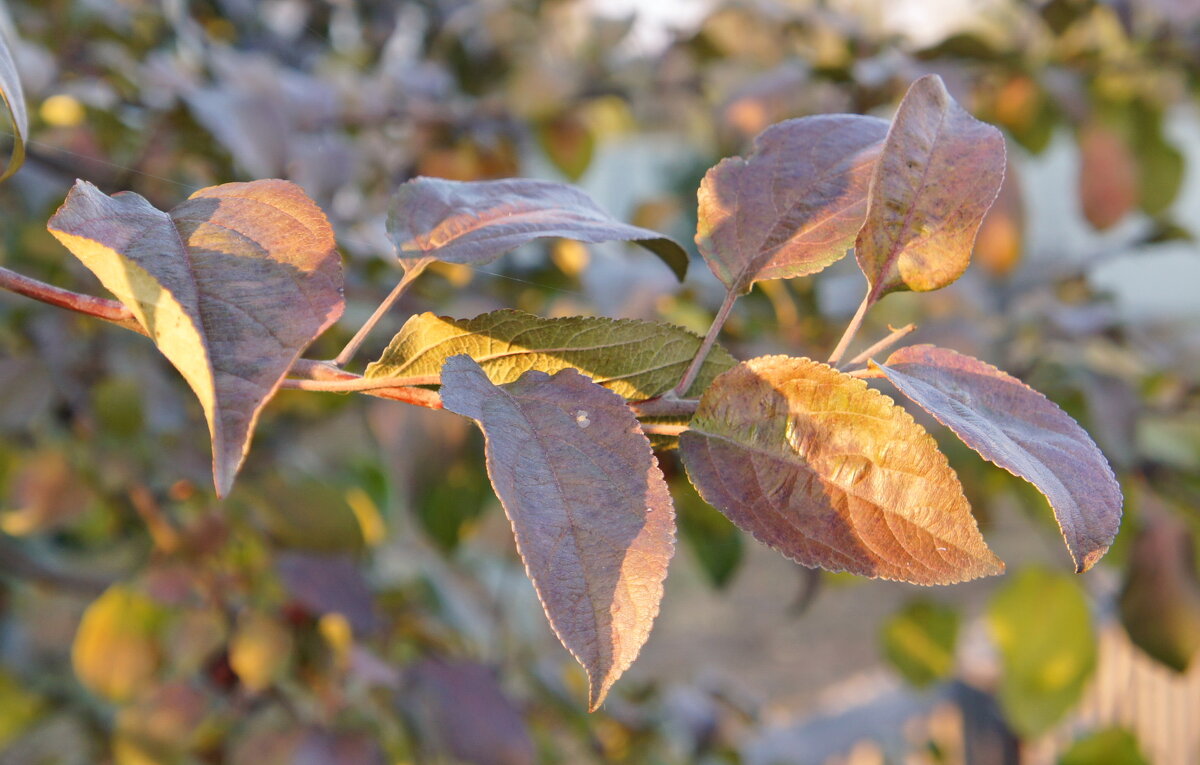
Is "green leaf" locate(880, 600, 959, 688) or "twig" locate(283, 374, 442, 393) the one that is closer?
"twig" locate(283, 374, 442, 393)

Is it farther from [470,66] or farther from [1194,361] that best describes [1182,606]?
[470,66]

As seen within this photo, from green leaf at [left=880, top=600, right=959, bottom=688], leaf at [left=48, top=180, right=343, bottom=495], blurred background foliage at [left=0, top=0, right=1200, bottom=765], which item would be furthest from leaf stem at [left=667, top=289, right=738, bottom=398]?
green leaf at [left=880, top=600, right=959, bottom=688]

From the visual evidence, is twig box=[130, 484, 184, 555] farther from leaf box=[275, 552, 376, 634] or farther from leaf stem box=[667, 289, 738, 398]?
leaf stem box=[667, 289, 738, 398]

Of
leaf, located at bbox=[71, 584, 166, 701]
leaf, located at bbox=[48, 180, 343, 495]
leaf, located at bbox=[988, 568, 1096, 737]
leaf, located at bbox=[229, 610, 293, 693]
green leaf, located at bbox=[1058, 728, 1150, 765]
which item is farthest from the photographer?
green leaf, located at bbox=[1058, 728, 1150, 765]

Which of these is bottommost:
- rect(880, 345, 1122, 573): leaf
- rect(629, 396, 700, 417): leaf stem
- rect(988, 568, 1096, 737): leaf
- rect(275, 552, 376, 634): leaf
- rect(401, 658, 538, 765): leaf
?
rect(988, 568, 1096, 737): leaf

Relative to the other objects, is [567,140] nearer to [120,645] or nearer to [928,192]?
[120,645]

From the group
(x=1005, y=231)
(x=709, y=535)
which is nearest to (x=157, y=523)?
(x=709, y=535)

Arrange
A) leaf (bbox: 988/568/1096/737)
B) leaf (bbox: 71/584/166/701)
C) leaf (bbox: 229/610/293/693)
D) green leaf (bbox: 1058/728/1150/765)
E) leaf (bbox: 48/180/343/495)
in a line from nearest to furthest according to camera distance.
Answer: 1. leaf (bbox: 48/180/343/495)
2. leaf (bbox: 229/610/293/693)
3. leaf (bbox: 71/584/166/701)
4. leaf (bbox: 988/568/1096/737)
5. green leaf (bbox: 1058/728/1150/765)
